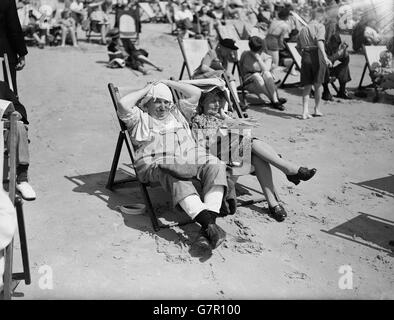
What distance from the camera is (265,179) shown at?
4.65 meters

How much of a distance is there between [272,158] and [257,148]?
0.54 feet

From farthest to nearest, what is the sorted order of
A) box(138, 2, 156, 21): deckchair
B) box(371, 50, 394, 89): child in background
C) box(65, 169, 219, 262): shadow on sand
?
box(138, 2, 156, 21): deckchair → box(371, 50, 394, 89): child in background → box(65, 169, 219, 262): shadow on sand

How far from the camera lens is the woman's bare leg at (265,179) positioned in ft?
15.2

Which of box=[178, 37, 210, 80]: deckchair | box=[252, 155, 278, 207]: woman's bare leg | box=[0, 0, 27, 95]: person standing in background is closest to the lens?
box=[252, 155, 278, 207]: woman's bare leg

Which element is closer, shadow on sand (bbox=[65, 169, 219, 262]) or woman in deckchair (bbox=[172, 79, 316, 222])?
shadow on sand (bbox=[65, 169, 219, 262])

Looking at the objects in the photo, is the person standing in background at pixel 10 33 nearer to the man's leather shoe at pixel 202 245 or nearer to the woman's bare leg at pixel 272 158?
the woman's bare leg at pixel 272 158

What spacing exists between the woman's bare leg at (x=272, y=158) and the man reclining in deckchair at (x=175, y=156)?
19.9 inches

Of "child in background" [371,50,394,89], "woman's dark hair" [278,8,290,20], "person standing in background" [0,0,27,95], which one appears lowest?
"child in background" [371,50,394,89]

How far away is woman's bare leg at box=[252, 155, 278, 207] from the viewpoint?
4.64 m

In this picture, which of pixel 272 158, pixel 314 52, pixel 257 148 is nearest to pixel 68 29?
pixel 314 52

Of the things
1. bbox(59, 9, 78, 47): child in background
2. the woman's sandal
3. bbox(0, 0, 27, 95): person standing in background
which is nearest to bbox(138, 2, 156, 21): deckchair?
bbox(59, 9, 78, 47): child in background

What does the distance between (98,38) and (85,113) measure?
8.16 metres

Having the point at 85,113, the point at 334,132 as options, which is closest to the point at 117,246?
the point at 85,113

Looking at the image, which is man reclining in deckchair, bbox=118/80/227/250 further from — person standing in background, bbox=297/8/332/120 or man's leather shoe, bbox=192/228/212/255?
person standing in background, bbox=297/8/332/120
